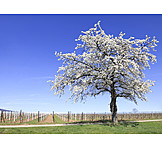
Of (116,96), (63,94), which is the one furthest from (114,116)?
(63,94)

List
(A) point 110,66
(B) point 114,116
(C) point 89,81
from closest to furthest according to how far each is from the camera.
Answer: (A) point 110,66 < (C) point 89,81 < (B) point 114,116

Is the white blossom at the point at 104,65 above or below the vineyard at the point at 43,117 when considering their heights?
above

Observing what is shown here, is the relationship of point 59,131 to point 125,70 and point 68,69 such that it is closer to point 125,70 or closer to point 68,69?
point 68,69

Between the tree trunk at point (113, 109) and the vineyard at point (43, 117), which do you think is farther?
the vineyard at point (43, 117)

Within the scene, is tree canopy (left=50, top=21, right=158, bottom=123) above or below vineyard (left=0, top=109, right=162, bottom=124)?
above

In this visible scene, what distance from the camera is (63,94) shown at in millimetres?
22344

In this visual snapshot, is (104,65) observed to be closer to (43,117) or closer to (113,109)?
(113,109)

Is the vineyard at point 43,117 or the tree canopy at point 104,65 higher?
the tree canopy at point 104,65

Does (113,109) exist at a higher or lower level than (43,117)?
higher

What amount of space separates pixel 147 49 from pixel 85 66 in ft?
28.1

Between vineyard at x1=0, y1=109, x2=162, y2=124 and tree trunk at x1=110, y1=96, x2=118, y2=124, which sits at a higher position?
tree trunk at x1=110, y1=96, x2=118, y2=124

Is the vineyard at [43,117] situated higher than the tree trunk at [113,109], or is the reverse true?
the tree trunk at [113,109]

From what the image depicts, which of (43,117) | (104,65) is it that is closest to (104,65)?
(104,65)

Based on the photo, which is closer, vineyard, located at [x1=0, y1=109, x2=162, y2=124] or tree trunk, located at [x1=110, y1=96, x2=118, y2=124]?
tree trunk, located at [x1=110, y1=96, x2=118, y2=124]
